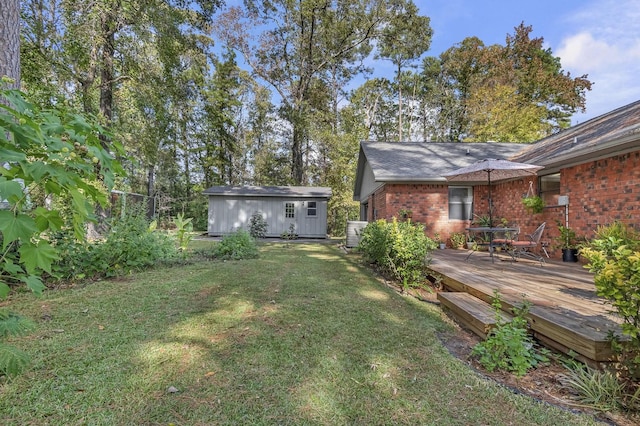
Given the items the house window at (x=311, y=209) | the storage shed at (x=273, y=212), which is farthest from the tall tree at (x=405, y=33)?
the house window at (x=311, y=209)

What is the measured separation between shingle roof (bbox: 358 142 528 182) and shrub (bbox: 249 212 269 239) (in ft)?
20.3

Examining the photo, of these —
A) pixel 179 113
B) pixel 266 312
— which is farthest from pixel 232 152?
pixel 266 312

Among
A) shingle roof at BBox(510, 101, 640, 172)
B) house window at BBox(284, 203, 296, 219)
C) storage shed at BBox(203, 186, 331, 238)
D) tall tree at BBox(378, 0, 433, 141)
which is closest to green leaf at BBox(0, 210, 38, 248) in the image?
shingle roof at BBox(510, 101, 640, 172)

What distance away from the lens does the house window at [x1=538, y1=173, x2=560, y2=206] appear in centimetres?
736

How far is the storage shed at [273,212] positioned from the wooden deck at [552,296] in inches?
412

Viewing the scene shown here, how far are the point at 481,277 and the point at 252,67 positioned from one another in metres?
22.2

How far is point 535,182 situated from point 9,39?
10.2 meters

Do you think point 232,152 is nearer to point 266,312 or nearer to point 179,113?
point 179,113

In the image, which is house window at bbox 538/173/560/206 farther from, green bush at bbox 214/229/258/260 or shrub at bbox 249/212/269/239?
shrub at bbox 249/212/269/239

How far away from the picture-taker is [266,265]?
6.73 meters

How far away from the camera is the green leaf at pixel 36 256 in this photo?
1.36m

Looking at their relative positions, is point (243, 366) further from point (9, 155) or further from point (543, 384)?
point (543, 384)

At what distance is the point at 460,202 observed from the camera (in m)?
9.82

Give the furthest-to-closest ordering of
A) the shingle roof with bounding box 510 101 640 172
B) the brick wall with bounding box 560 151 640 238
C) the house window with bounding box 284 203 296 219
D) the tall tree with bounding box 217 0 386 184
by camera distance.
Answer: the tall tree with bounding box 217 0 386 184 < the house window with bounding box 284 203 296 219 < the brick wall with bounding box 560 151 640 238 < the shingle roof with bounding box 510 101 640 172
